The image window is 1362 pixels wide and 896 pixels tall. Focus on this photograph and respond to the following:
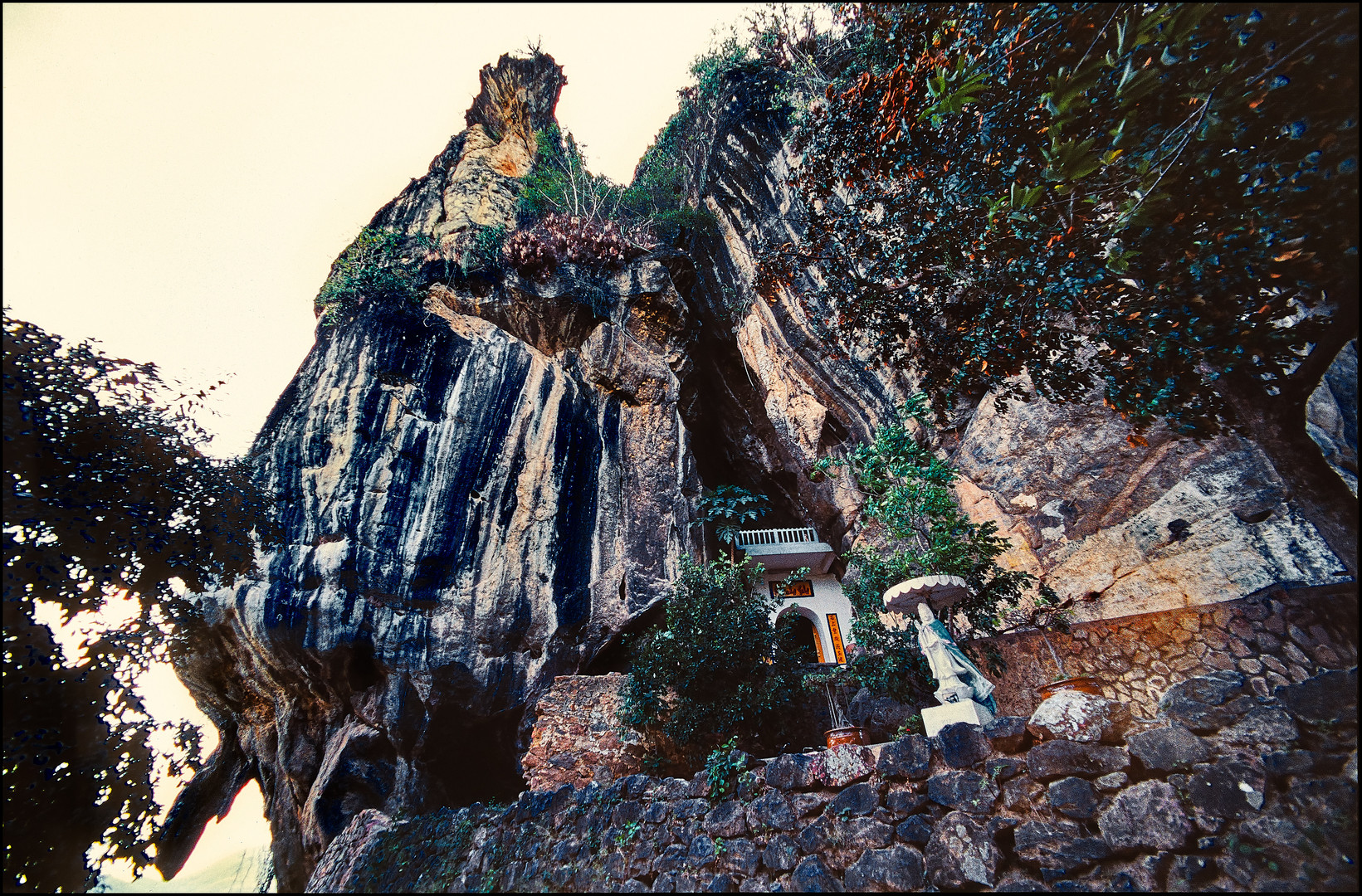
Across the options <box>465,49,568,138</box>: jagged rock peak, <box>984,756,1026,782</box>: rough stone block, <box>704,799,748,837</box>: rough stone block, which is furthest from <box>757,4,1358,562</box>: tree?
<box>465,49,568,138</box>: jagged rock peak

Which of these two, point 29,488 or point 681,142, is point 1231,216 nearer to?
point 29,488

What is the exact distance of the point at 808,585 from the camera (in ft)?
45.9

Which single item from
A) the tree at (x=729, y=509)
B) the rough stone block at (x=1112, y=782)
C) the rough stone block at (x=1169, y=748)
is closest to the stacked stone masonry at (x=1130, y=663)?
the rough stone block at (x=1169, y=748)

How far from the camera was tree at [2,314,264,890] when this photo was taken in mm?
4707

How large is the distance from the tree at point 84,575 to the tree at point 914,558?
338 inches

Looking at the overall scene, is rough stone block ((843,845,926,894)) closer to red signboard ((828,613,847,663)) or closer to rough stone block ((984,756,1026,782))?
rough stone block ((984,756,1026,782))

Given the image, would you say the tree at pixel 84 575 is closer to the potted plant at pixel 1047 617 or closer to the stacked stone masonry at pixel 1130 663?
the stacked stone masonry at pixel 1130 663

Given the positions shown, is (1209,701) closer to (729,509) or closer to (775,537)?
(729,509)

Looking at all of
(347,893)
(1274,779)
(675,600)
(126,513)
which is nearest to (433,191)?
(126,513)

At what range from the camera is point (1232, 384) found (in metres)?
4.00

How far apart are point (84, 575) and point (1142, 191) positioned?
431 inches

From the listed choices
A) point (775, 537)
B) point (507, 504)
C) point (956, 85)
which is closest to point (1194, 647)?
point (956, 85)

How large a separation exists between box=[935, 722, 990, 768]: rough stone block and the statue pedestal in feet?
2.33

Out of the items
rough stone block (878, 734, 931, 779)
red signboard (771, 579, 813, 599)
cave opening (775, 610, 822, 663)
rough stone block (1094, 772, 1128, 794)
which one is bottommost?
rough stone block (1094, 772, 1128, 794)
